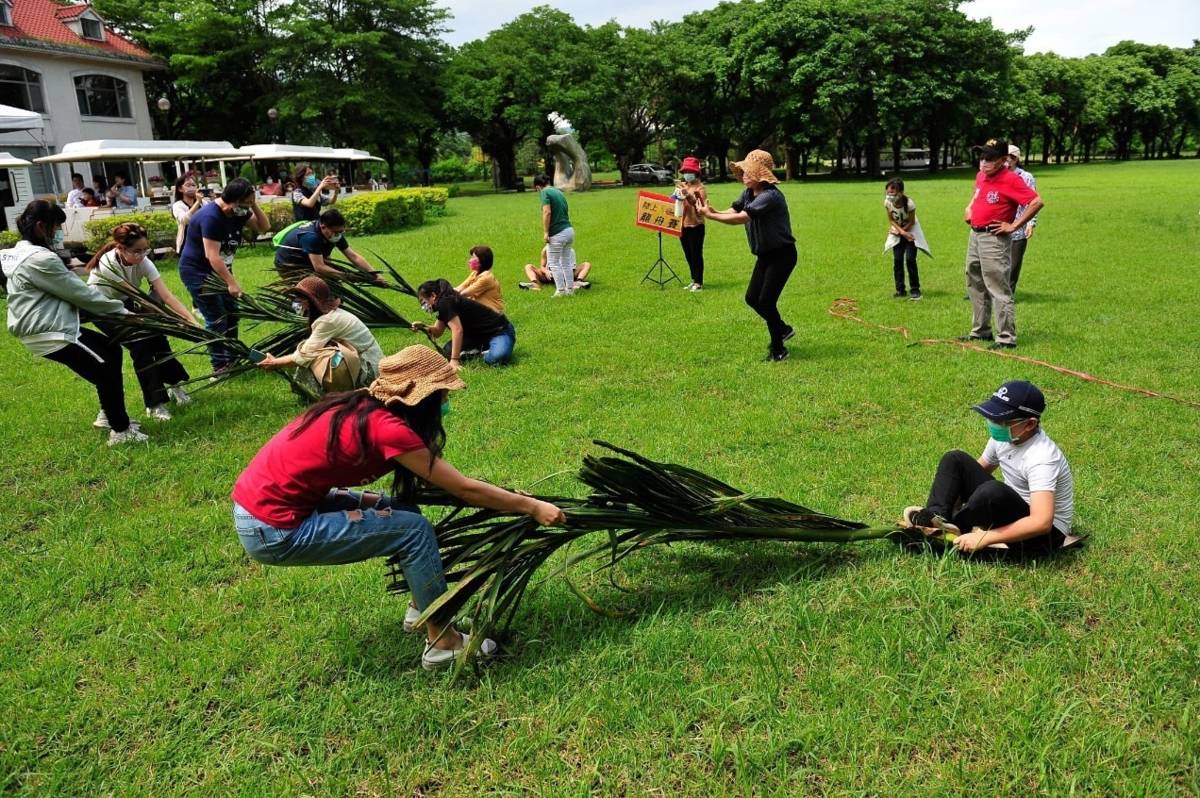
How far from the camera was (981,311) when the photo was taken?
8086 mm

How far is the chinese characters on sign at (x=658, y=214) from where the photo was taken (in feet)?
37.5

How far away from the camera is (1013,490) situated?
3672 millimetres

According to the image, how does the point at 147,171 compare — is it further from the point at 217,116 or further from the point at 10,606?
the point at 10,606

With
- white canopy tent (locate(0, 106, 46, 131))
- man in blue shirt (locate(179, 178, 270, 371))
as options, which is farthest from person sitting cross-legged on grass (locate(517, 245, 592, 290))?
white canopy tent (locate(0, 106, 46, 131))

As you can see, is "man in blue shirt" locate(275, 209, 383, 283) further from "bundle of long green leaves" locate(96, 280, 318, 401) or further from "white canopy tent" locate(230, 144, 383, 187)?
"white canopy tent" locate(230, 144, 383, 187)

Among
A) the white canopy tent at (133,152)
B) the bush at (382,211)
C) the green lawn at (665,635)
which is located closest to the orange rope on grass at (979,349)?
the green lawn at (665,635)

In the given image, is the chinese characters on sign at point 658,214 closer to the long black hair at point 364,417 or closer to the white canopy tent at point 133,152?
the long black hair at point 364,417

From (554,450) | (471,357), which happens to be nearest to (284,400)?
(471,357)

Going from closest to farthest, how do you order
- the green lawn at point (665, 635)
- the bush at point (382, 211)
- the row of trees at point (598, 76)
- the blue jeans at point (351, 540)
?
the green lawn at point (665, 635), the blue jeans at point (351, 540), the bush at point (382, 211), the row of trees at point (598, 76)

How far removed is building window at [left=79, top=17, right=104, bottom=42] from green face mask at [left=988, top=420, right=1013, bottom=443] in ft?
126

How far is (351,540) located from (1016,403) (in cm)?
288

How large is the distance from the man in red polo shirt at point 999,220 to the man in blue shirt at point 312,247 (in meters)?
5.93

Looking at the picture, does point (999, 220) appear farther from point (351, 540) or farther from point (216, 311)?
point (216, 311)

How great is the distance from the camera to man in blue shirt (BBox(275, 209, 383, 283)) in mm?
7195
